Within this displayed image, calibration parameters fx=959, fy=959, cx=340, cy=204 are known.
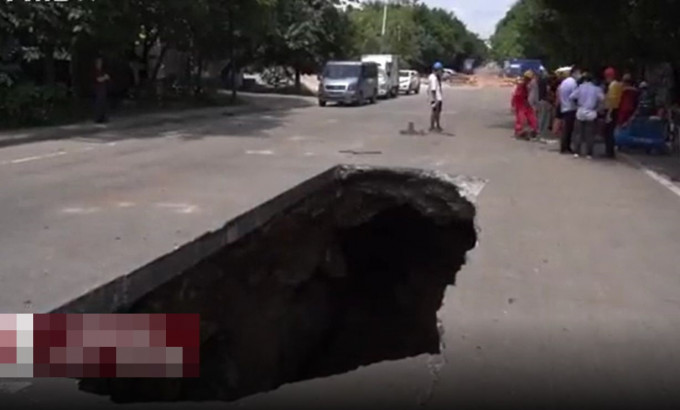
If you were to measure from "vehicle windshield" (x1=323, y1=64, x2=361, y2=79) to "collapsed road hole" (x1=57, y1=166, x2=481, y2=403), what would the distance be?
24.8 meters

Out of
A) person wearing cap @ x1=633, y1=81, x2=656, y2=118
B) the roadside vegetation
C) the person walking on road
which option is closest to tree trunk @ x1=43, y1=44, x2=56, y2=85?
the roadside vegetation

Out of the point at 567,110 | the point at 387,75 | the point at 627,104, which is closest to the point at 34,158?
the point at 567,110

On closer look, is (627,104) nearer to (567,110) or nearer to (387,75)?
(567,110)

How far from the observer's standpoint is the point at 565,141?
20422 millimetres

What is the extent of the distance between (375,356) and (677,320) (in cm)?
952

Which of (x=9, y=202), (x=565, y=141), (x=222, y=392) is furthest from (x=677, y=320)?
(x=565, y=141)

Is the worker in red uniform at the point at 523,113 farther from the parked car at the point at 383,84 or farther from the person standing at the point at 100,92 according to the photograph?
the parked car at the point at 383,84

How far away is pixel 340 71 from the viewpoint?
144 ft

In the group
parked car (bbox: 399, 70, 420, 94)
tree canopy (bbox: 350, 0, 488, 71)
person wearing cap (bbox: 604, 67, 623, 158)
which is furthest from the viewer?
tree canopy (bbox: 350, 0, 488, 71)

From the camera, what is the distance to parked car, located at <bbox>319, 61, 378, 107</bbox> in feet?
141

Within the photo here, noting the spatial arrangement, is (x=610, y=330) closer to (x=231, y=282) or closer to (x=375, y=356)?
(x=231, y=282)

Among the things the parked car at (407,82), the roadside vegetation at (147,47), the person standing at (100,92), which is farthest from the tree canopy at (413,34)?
the person standing at (100,92)

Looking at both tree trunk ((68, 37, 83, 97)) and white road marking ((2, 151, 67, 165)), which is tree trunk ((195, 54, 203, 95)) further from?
white road marking ((2, 151, 67, 165))

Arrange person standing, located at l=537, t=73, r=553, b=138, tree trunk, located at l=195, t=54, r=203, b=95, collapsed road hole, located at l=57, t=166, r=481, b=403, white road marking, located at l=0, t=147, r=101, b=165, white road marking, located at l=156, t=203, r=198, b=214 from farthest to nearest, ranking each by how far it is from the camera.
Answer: tree trunk, located at l=195, t=54, r=203, b=95, person standing, located at l=537, t=73, r=553, b=138, white road marking, located at l=0, t=147, r=101, b=165, white road marking, located at l=156, t=203, r=198, b=214, collapsed road hole, located at l=57, t=166, r=481, b=403
